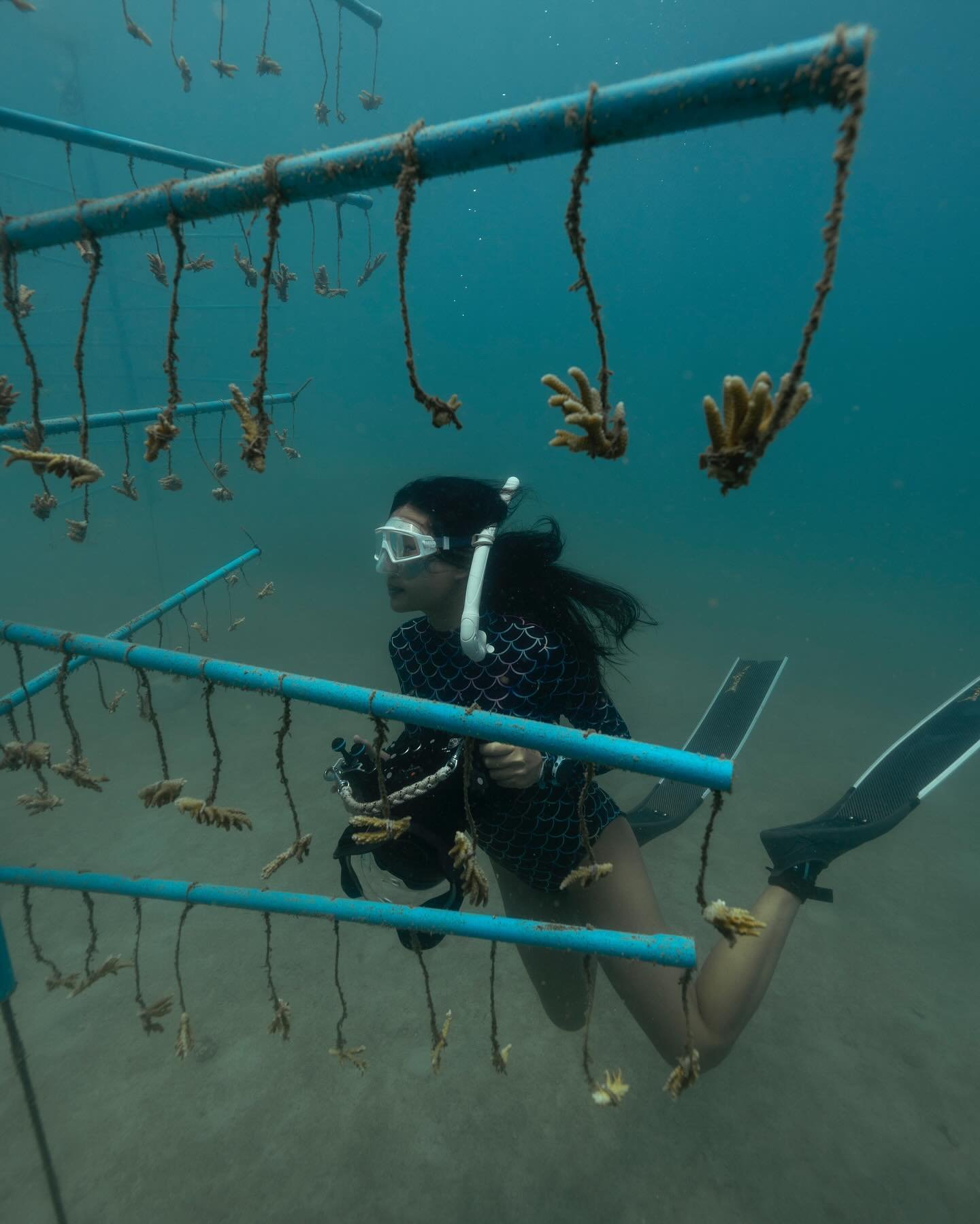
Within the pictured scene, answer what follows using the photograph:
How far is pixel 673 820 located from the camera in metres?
5.52

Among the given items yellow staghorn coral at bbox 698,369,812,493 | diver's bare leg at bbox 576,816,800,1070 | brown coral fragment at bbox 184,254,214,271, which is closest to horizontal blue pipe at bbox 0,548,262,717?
yellow staghorn coral at bbox 698,369,812,493

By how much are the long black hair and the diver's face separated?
5 cm

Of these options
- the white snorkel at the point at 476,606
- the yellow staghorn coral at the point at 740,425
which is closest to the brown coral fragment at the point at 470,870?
the white snorkel at the point at 476,606

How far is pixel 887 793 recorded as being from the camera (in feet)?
15.3

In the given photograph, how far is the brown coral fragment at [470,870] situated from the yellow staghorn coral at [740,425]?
1.22 m

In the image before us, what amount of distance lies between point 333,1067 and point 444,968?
118 cm

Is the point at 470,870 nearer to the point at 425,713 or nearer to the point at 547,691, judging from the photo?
the point at 425,713

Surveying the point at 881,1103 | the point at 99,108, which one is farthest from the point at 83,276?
the point at 881,1103

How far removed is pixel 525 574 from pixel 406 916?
1.85 m

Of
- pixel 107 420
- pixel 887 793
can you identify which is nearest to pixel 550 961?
pixel 887 793

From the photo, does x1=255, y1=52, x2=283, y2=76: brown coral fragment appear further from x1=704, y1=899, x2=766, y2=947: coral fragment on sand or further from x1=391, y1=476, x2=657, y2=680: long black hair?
x1=704, y1=899, x2=766, y2=947: coral fragment on sand

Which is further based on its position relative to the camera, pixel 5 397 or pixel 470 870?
pixel 5 397

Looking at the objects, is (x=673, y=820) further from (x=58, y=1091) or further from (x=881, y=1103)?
(x=58, y=1091)

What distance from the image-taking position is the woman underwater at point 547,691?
319cm
